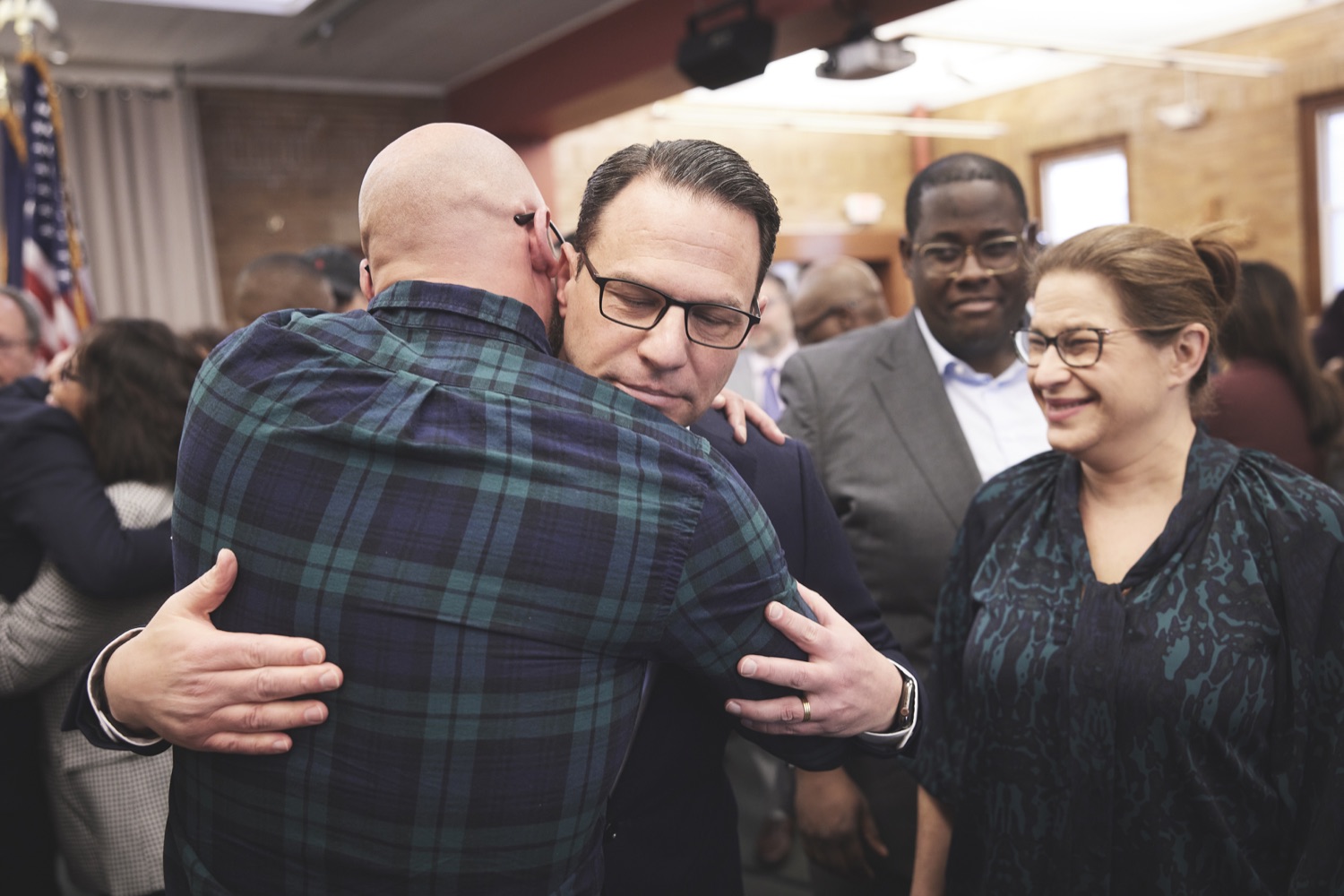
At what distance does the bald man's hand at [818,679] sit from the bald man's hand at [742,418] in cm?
38

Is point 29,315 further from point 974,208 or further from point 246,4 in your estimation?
point 246,4

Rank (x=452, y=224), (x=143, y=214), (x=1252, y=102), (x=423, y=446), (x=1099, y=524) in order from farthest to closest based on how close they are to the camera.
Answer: (x=1252, y=102) < (x=143, y=214) < (x=1099, y=524) < (x=452, y=224) < (x=423, y=446)

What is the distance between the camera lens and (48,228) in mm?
4727

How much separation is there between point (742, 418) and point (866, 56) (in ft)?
13.8

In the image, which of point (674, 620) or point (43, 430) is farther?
point (43, 430)

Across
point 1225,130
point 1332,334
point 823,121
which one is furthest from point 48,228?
point 1225,130

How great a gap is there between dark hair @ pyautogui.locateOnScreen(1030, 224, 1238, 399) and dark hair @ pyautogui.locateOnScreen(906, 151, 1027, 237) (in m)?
0.46

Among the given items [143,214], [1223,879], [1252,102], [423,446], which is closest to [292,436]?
[423,446]

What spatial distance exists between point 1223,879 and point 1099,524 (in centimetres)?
54

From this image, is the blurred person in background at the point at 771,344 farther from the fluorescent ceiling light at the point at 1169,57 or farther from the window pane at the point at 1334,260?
the window pane at the point at 1334,260

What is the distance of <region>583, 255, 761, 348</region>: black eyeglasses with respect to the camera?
1266 mm

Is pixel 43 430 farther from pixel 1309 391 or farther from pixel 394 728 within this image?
pixel 1309 391

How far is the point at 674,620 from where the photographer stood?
3.40 feet

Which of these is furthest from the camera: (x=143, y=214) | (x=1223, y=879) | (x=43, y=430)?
(x=143, y=214)
